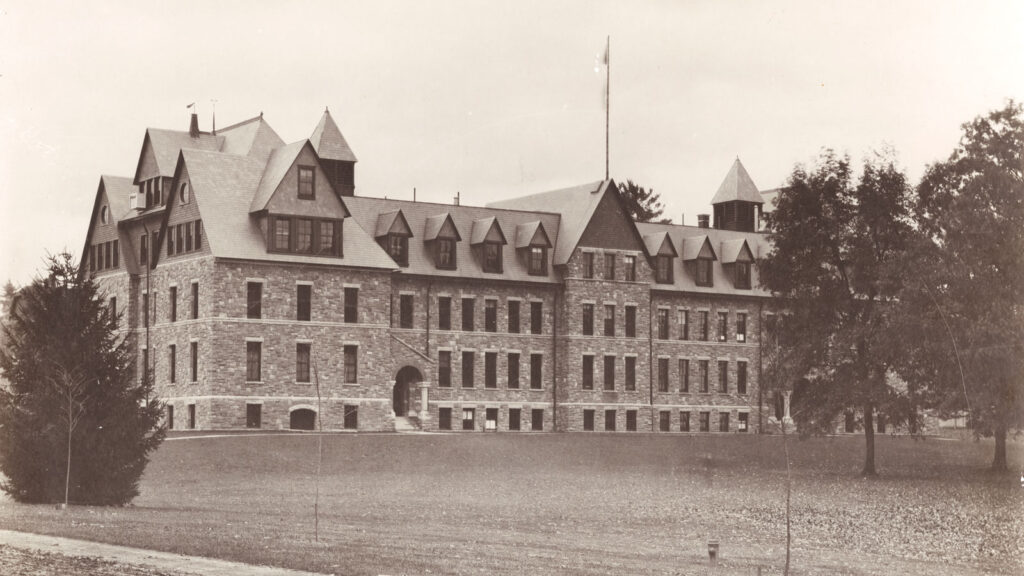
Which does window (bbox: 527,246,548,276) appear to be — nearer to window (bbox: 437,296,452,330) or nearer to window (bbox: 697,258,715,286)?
window (bbox: 437,296,452,330)

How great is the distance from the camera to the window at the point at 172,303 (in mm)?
64500

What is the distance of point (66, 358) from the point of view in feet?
97.1

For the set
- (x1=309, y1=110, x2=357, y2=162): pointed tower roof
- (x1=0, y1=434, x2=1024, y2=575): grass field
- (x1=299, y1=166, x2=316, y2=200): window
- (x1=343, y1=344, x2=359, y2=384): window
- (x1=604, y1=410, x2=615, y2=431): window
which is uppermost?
(x1=309, y1=110, x2=357, y2=162): pointed tower roof

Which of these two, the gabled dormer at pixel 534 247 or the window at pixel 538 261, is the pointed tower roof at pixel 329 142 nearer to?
the gabled dormer at pixel 534 247

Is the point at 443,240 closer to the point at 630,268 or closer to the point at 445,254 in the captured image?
the point at 445,254

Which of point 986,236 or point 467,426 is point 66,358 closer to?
point 986,236

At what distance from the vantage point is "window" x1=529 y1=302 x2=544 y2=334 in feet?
243

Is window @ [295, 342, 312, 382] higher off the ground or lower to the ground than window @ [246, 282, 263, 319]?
lower

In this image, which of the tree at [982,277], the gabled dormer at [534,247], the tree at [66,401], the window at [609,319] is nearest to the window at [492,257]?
the gabled dormer at [534,247]

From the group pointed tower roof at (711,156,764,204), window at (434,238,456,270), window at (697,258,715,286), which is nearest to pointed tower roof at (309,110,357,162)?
window at (434,238,456,270)

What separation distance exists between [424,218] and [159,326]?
1505 centimetres

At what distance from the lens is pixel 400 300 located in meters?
70.2

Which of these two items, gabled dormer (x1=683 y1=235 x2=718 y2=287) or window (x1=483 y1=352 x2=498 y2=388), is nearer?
window (x1=483 y1=352 x2=498 y2=388)

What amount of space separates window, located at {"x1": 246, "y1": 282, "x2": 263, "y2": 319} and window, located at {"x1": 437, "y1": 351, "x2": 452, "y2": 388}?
1160cm
